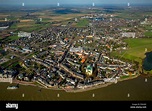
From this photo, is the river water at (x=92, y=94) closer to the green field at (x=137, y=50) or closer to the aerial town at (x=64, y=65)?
the aerial town at (x=64, y=65)

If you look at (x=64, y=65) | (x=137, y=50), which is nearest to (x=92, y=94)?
(x=64, y=65)

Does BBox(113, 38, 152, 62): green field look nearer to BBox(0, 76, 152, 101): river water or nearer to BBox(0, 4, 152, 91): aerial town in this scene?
BBox(0, 4, 152, 91): aerial town

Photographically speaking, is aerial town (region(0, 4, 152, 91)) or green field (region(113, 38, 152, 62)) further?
green field (region(113, 38, 152, 62))

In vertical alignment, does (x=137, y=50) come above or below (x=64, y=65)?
above

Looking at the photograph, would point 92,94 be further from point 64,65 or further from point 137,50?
point 137,50

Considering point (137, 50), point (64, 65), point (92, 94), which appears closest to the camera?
point (92, 94)

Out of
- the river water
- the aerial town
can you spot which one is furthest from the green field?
the river water

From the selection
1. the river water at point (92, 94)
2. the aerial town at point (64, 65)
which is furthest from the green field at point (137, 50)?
the river water at point (92, 94)
